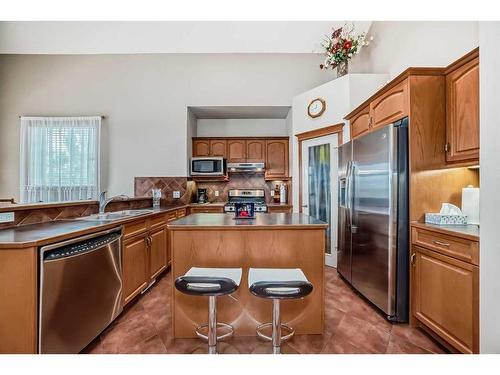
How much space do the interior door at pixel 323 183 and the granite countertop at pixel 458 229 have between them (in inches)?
66.7

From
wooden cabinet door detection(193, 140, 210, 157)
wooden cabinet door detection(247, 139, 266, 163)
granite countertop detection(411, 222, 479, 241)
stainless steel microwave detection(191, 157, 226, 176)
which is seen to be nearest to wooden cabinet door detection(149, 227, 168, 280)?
stainless steel microwave detection(191, 157, 226, 176)

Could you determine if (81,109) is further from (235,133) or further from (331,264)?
(331,264)

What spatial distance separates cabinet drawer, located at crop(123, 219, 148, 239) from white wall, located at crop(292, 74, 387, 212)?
7.96ft

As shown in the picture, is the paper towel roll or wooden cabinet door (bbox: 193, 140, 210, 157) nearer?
the paper towel roll

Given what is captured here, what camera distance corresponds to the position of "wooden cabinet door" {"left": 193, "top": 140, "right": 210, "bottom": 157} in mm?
5074

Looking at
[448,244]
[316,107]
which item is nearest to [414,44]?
[316,107]

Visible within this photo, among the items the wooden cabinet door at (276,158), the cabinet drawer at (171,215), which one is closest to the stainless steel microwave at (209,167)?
the wooden cabinet door at (276,158)

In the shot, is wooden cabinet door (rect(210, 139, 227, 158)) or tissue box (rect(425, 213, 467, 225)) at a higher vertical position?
wooden cabinet door (rect(210, 139, 227, 158))

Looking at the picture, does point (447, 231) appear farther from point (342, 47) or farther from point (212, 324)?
point (342, 47)

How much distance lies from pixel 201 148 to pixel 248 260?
3.46 m

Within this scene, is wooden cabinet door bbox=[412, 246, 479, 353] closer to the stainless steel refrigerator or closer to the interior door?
the stainless steel refrigerator

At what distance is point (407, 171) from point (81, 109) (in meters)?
5.18

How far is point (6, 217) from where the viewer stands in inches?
73.6

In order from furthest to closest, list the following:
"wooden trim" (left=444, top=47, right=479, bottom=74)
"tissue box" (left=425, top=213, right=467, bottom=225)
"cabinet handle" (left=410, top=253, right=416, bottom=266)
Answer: "cabinet handle" (left=410, top=253, right=416, bottom=266) < "tissue box" (left=425, top=213, right=467, bottom=225) < "wooden trim" (left=444, top=47, right=479, bottom=74)
